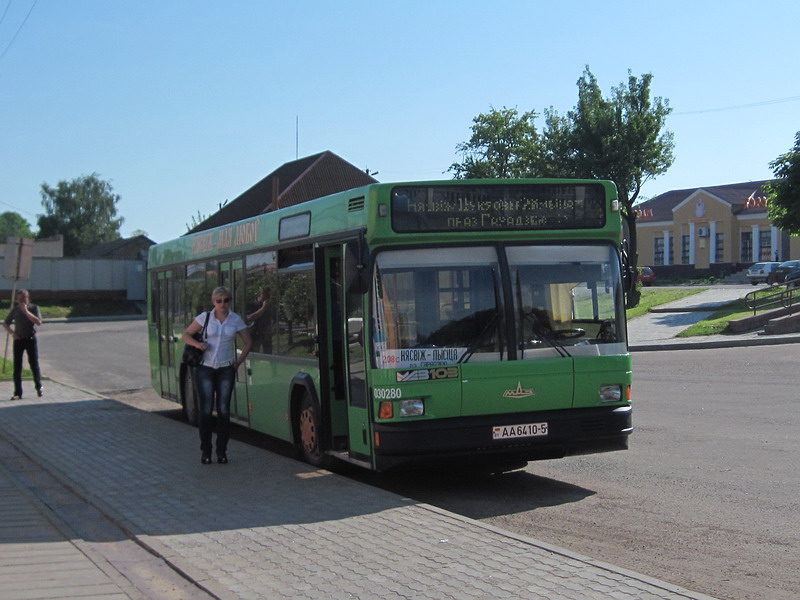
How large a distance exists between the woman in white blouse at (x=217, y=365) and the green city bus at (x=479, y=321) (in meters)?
1.20

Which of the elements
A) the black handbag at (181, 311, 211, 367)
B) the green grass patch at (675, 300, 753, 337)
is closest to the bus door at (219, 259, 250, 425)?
the black handbag at (181, 311, 211, 367)

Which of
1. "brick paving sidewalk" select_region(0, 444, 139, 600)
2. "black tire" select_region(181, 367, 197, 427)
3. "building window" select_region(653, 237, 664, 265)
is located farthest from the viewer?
"building window" select_region(653, 237, 664, 265)

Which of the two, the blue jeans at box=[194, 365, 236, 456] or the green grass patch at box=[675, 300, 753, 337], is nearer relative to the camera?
the blue jeans at box=[194, 365, 236, 456]

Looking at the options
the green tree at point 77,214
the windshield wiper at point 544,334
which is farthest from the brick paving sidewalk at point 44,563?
the green tree at point 77,214

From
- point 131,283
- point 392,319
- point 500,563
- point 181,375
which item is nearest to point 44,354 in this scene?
Result: point 181,375

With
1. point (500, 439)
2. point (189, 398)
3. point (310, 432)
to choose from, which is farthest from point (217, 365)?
point (189, 398)

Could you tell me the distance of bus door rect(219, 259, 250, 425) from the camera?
12.6 metres

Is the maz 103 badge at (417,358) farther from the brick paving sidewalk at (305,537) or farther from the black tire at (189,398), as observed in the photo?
the black tire at (189,398)

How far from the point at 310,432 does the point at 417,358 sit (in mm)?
2269

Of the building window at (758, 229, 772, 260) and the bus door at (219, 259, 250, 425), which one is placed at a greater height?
A: the building window at (758, 229, 772, 260)

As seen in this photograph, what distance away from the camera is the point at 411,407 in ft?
28.3

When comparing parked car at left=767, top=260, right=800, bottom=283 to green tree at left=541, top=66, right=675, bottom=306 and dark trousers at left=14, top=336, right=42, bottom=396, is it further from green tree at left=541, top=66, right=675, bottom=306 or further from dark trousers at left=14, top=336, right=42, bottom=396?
dark trousers at left=14, top=336, right=42, bottom=396

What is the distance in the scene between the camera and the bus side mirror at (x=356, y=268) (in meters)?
8.75

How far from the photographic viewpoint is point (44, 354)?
109ft
